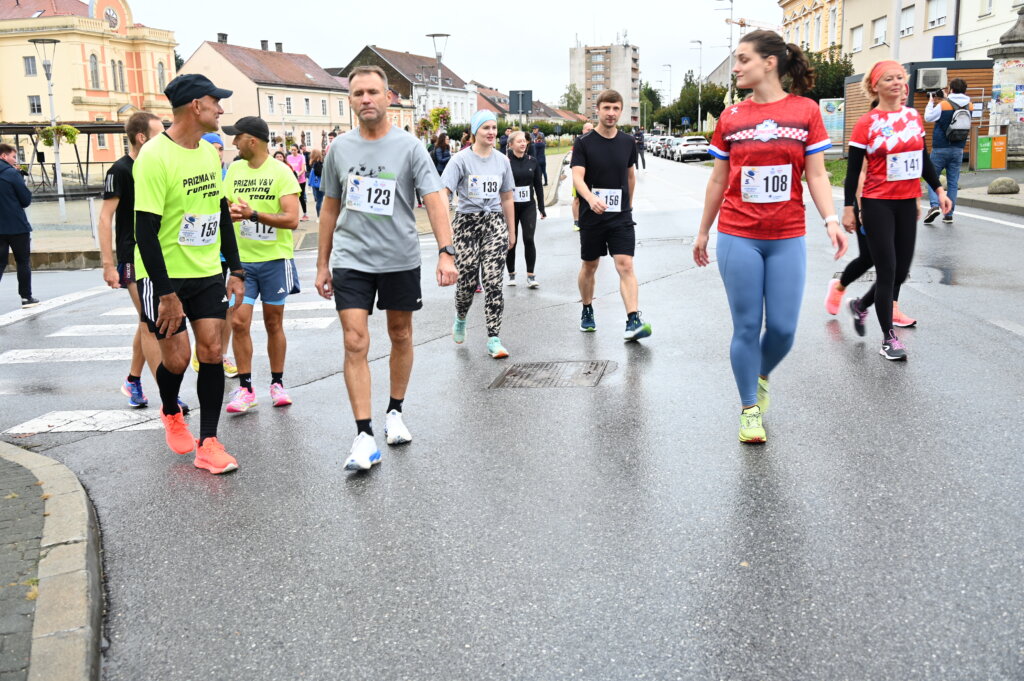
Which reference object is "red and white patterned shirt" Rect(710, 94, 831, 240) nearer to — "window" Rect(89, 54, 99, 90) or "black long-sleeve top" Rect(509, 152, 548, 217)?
"black long-sleeve top" Rect(509, 152, 548, 217)

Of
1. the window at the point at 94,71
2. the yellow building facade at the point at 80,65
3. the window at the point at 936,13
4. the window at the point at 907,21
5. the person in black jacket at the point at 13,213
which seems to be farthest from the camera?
the window at the point at 94,71

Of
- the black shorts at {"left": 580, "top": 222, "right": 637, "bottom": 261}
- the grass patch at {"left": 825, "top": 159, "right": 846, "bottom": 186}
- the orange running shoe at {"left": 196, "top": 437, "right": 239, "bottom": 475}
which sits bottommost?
the orange running shoe at {"left": 196, "top": 437, "right": 239, "bottom": 475}

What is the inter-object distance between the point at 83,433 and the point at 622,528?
146 inches

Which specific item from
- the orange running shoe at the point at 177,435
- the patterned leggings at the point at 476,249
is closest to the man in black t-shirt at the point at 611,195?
the patterned leggings at the point at 476,249

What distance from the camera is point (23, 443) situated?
19.3ft

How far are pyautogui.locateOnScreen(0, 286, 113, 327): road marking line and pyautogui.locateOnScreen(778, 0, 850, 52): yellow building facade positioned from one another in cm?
4951

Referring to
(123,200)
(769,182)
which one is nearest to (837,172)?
(769,182)

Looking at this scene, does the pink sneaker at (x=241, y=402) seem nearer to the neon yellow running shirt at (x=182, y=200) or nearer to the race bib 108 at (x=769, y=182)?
the neon yellow running shirt at (x=182, y=200)

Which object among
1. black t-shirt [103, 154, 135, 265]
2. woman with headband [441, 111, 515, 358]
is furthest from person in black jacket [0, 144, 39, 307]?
black t-shirt [103, 154, 135, 265]

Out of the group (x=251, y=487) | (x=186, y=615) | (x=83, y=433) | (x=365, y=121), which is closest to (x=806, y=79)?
(x=365, y=121)

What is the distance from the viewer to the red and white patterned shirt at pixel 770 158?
481 cm

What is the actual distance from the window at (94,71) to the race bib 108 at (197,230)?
75231mm

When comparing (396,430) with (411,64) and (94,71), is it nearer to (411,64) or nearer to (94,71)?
(94,71)

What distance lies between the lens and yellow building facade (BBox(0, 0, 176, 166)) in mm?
70250
